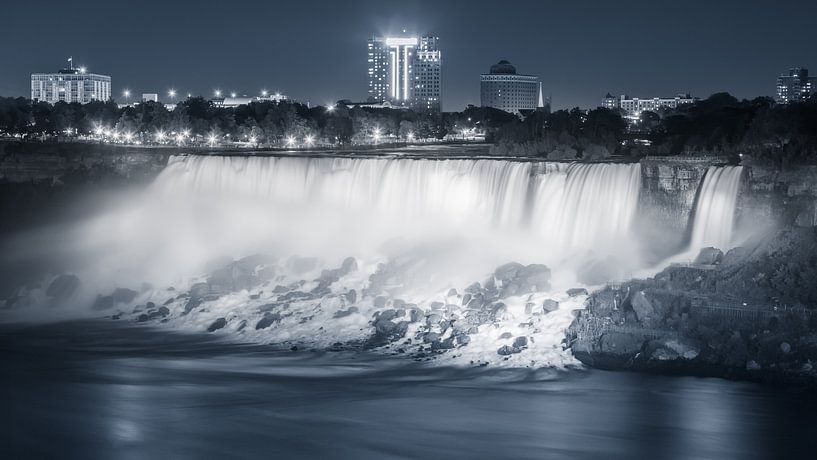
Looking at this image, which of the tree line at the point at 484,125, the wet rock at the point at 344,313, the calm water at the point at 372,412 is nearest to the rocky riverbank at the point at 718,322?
the calm water at the point at 372,412

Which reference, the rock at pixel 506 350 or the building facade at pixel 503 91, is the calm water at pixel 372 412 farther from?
the building facade at pixel 503 91

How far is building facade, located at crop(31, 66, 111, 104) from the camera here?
18612 centimetres

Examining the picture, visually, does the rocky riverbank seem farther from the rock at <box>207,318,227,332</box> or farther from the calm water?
the rock at <box>207,318,227,332</box>

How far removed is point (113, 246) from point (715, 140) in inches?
1224

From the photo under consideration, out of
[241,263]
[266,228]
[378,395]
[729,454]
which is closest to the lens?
[729,454]

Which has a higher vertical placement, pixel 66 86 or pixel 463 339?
pixel 66 86

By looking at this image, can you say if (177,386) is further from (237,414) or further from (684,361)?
(684,361)

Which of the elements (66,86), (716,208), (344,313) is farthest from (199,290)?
(66,86)

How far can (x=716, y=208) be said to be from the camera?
34094 millimetres

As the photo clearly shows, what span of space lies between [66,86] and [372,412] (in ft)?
584

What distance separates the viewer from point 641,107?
194m

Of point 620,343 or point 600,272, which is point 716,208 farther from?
point 620,343

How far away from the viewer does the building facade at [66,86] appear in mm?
186125

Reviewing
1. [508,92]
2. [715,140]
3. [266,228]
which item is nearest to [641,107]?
[508,92]
